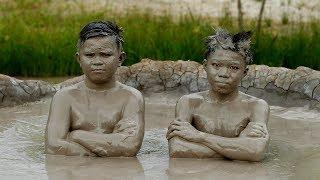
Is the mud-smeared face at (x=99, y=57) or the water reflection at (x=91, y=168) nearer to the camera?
the water reflection at (x=91, y=168)

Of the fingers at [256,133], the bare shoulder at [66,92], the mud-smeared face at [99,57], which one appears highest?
the mud-smeared face at [99,57]

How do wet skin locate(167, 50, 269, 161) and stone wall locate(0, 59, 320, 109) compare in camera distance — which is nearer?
wet skin locate(167, 50, 269, 161)

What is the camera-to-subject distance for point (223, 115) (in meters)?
7.63

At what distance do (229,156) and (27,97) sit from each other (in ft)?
11.5

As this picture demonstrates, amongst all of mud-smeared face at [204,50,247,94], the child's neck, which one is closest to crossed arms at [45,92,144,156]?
the child's neck

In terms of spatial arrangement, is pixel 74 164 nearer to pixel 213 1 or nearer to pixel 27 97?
pixel 27 97

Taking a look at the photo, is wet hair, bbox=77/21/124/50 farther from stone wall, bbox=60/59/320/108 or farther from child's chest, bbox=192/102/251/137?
stone wall, bbox=60/59/320/108

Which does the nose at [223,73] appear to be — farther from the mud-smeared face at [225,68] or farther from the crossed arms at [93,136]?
the crossed arms at [93,136]

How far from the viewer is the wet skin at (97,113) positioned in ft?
24.1

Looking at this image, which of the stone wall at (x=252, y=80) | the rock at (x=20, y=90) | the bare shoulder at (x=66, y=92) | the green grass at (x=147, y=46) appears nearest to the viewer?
the bare shoulder at (x=66, y=92)

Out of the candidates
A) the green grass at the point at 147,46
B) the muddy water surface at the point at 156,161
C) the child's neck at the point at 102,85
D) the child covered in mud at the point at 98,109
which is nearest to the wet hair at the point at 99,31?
the child covered in mud at the point at 98,109

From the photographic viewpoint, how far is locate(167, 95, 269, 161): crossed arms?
732 cm

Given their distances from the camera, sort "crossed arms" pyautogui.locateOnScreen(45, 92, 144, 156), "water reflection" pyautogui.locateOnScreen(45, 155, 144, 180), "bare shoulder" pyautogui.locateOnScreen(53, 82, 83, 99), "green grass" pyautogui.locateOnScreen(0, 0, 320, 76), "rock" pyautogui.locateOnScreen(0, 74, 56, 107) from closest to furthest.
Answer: "water reflection" pyautogui.locateOnScreen(45, 155, 144, 180)
"crossed arms" pyautogui.locateOnScreen(45, 92, 144, 156)
"bare shoulder" pyautogui.locateOnScreen(53, 82, 83, 99)
"rock" pyautogui.locateOnScreen(0, 74, 56, 107)
"green grass" pyautogui.locateOnScreen(0, 0, 320, 76)

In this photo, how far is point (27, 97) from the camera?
402 inches
